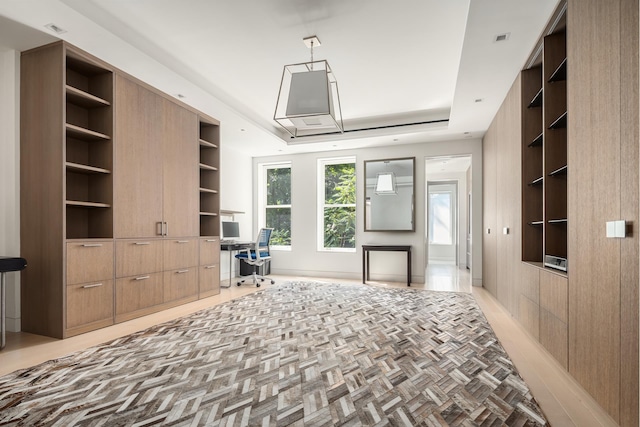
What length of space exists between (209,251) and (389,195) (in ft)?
11.8

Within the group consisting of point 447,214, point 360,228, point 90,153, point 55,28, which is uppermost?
point 55,28

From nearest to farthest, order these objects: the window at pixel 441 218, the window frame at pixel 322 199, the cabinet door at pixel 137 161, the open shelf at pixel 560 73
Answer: the open shelf at pixel 560 73 < the cabinet door at pixel 137 161 < the window frame at pixel 322 199 < the window at pixel 441 218

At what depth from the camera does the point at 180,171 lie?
4.59 metres

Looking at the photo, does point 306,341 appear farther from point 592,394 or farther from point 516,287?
point 516,287

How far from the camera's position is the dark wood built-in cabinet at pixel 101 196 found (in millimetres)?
→ 3170

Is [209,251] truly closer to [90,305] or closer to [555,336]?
[90,305]

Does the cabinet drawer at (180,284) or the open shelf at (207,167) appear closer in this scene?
the cabinet drawer at (180,284)

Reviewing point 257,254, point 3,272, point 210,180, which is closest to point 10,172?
point 3,272

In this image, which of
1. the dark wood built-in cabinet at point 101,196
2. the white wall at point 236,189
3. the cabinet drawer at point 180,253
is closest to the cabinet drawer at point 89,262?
the dark wood built-in cabinet at point 101,196

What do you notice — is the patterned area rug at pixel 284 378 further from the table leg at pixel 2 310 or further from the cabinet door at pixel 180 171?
the cabinet door at pixel 180 171

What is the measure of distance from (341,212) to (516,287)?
160 inches

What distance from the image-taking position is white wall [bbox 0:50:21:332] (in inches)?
129

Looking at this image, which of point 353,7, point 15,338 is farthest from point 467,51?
point 15,338

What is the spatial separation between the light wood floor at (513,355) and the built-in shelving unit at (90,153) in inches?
41.1
